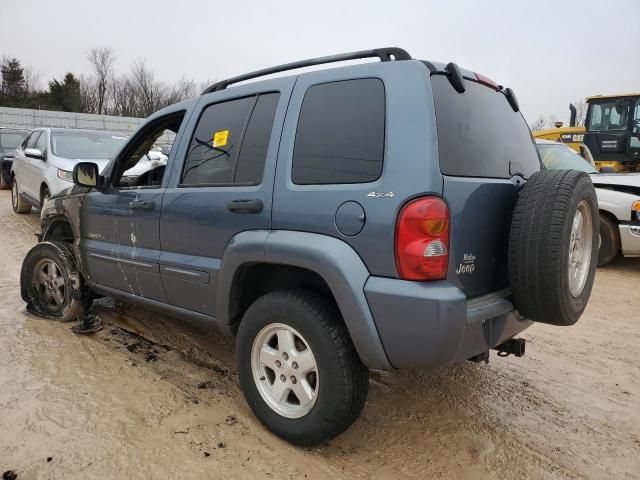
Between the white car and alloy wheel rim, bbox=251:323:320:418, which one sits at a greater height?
the white car

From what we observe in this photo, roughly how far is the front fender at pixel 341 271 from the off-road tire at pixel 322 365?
0.10 metres

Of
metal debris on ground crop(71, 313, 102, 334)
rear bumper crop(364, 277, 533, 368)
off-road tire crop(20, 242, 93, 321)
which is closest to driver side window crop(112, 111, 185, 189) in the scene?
off-road tire crop(20, 242, 93, 321)

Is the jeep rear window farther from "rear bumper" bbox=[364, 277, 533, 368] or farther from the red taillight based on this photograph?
"rear bumper" bbox=[364, 277, 533, 368]

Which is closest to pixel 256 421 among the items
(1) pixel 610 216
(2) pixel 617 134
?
(1) pixel 610 216

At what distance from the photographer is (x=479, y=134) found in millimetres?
2504

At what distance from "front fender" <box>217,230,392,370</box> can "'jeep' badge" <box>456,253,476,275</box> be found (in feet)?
1.41

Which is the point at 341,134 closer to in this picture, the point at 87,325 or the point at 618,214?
the point at 87,325

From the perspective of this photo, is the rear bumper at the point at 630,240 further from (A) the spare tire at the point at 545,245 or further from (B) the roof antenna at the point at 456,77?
(B) the roof antenna at the point at 456,77

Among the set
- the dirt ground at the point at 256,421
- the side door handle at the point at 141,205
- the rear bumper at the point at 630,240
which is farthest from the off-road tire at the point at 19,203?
the rear bumper at the point at 630,240

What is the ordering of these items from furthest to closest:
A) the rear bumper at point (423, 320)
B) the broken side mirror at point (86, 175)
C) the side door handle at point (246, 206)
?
the broken side mirror at point (86, 175)
the side door handle at point (246, 206)
the rear bumper at point (423, 320)

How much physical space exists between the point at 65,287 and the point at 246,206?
94.7 inches

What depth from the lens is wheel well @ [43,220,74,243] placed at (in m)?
4.41

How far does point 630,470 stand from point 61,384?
3286mm

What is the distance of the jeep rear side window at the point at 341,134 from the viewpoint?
7.43 ft
